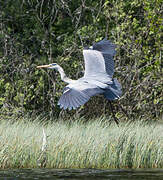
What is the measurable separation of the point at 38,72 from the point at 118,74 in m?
1.79

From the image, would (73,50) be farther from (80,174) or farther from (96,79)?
(80,174)

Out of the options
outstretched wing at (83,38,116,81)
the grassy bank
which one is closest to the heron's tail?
outstretched wing at (83,38,116,81)

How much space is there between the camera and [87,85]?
7.56 metres

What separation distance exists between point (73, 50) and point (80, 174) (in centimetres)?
527

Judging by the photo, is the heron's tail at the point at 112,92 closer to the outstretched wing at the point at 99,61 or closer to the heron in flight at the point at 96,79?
the heron in flight at the point at 96,79

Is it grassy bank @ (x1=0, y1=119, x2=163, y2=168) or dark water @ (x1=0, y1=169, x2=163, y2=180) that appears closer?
dark water @ (x1=0, y1=169, x2=163, y2=180)

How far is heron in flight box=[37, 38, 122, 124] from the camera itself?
7145mm

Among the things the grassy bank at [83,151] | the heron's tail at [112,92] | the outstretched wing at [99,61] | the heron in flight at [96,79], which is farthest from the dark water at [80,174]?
the outstretched wing at [99,61]

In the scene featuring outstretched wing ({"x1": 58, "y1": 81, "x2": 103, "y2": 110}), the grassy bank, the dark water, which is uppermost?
outstretched wing ({"x1": 58, "y1": 81, "x2": 103, "y2": 110})

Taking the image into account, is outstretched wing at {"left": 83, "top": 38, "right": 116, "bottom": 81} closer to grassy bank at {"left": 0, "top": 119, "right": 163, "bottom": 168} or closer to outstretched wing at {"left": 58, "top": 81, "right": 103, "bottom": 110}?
outstretched wing at {"left": 58, "top": 81, "right": 103, "bottom": 110}

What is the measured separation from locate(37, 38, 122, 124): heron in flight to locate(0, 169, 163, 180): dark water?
1094mm

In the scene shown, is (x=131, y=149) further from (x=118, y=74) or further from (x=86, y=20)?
(x=86, y=20)

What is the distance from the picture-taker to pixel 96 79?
319 inches

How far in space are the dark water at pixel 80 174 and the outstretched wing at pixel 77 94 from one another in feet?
2.88
